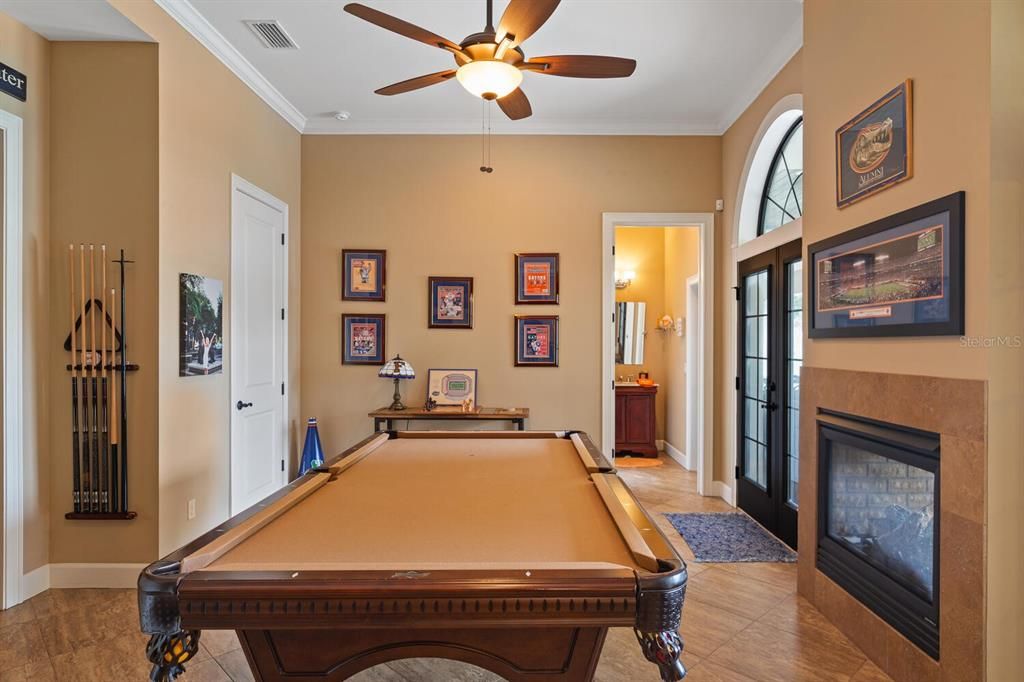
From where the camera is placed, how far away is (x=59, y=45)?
2859 mm

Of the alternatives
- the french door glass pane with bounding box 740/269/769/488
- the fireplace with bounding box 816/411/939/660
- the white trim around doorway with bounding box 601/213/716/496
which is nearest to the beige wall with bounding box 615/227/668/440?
the white trim around doorway with bounding box 601/213/716/496

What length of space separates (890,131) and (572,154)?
2.89m

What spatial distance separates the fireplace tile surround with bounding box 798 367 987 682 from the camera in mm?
1697

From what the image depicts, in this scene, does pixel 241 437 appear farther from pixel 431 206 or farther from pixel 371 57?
pixel 371 57

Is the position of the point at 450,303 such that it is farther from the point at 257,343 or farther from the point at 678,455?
the point at 678,455

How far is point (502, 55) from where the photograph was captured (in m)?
2.14

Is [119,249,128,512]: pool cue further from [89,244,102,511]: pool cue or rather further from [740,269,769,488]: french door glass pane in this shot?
[740,269,769,488]: french door glass pane

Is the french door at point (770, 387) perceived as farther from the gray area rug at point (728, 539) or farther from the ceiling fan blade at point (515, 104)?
the ceiling fan blade at point (515, 104)

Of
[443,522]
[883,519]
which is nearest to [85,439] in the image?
[443,522]

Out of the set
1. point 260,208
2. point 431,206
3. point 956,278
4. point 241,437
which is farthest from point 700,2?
point 241,437

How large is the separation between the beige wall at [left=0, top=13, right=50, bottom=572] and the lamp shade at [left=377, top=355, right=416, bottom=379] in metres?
2.13

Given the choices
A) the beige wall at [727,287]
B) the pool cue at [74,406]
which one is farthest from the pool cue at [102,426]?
the beige wall at [727,287]

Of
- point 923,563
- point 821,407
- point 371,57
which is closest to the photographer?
point 923,563

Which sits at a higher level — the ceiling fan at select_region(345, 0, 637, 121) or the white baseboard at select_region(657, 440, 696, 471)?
the ceiling fan at select_region(345, 0, 637, 121)
